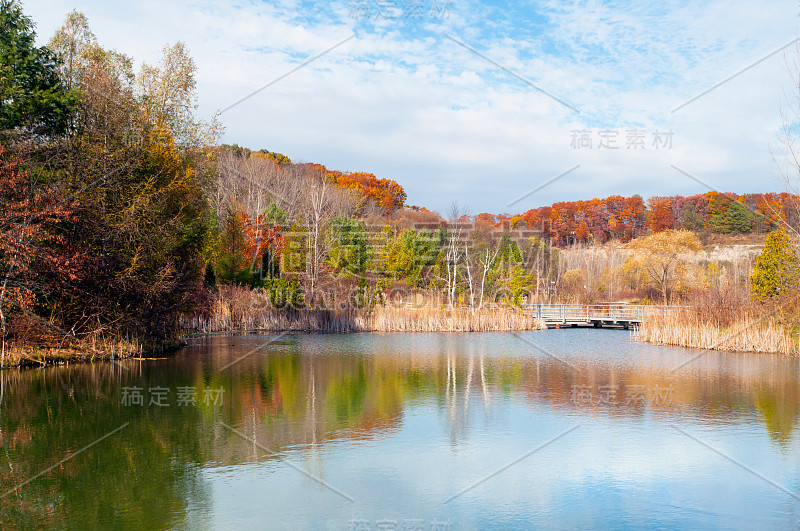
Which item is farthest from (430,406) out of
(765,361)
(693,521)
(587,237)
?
(587,237)

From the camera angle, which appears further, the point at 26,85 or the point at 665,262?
the point at 665,262

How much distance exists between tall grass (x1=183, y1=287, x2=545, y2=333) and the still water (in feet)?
29.0

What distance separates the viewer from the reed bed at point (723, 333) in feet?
51.3

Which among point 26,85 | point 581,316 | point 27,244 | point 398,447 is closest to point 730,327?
point 581,316

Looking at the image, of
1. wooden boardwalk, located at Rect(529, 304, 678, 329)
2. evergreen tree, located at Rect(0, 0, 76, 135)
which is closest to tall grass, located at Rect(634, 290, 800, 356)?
wooden boardwalk, located at Rect(529, 304, 678, 329)

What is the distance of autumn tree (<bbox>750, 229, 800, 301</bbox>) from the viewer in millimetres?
16734

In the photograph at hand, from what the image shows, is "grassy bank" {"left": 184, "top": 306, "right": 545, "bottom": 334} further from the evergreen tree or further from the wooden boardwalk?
→ the evergreen tree

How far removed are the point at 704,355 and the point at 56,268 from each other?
601 inches

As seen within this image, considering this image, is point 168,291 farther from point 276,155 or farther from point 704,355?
point 276,155

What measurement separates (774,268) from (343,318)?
46.0 feet

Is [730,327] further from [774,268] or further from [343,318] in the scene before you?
[343,318]

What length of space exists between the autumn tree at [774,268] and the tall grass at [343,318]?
882 cm

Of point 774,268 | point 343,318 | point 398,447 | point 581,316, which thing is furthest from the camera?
point 581,316

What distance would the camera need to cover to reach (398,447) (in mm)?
7164
